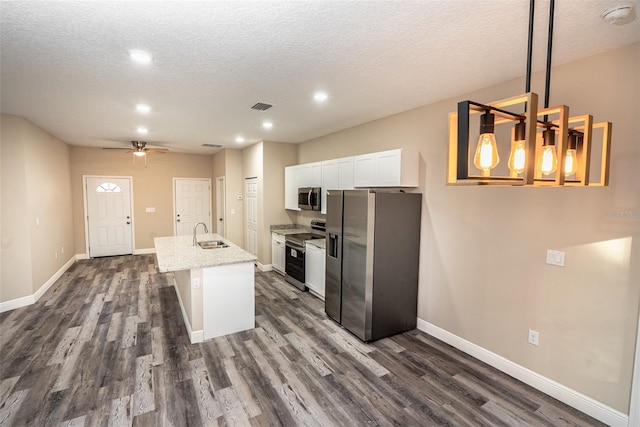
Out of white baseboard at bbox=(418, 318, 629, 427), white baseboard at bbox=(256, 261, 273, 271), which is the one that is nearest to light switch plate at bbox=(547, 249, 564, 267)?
white baseboard at bbox=(418, 318, 629, 427)

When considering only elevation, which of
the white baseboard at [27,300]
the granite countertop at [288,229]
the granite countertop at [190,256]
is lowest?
the white baseboard at [27,300]

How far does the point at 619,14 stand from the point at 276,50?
84.2 inches

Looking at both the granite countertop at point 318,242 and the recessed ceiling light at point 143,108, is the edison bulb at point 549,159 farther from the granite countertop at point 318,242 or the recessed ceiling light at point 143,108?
the recessed ceiling light at point 143,108

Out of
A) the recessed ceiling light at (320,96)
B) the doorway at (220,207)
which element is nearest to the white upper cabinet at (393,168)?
the recessed ceiling light at (320,96)

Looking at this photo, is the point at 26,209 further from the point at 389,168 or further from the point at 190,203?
the point at 389,168

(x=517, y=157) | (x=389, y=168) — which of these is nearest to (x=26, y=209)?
(x=389, y=168)

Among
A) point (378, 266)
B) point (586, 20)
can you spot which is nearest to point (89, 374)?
point (378, 266)

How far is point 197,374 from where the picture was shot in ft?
9.23

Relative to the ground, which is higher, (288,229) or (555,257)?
(555,257)

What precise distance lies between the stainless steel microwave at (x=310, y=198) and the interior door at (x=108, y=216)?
5014 millimetres

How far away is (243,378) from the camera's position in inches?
109

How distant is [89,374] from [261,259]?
368 cm

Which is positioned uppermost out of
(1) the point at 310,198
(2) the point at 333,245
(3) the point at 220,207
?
(1) the point at 310,198

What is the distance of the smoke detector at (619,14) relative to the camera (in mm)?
1707
